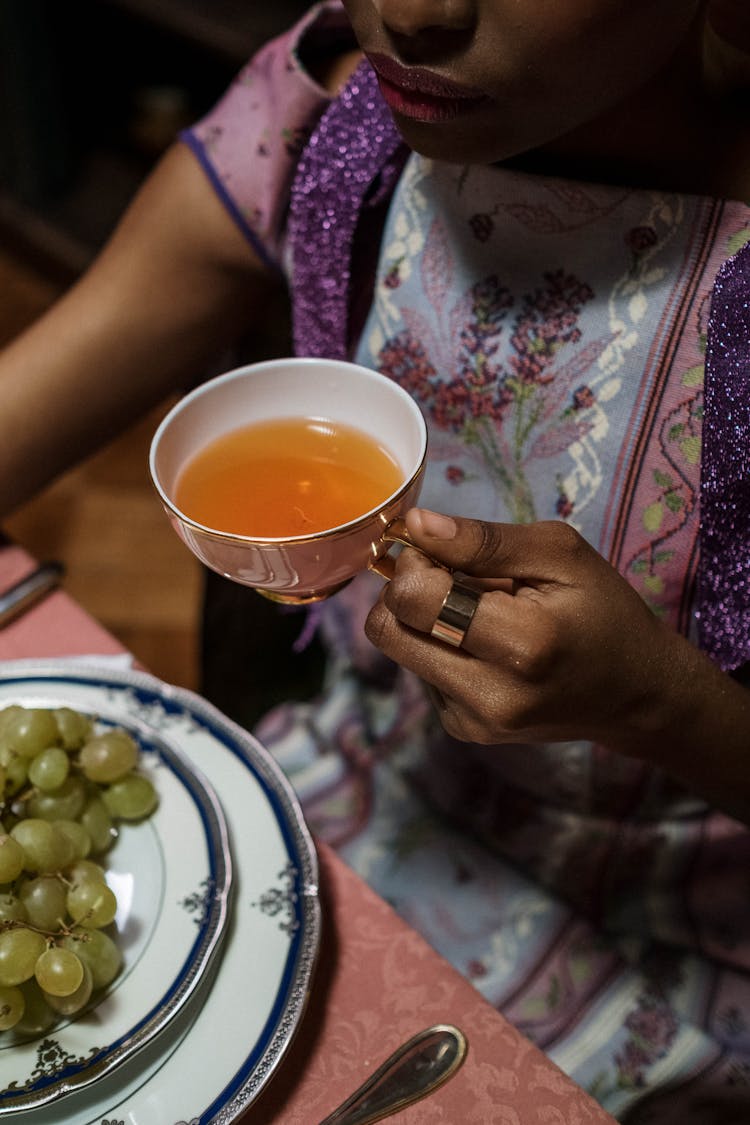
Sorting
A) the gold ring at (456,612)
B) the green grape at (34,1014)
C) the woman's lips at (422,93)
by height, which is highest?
the woman's lips at (422,93)

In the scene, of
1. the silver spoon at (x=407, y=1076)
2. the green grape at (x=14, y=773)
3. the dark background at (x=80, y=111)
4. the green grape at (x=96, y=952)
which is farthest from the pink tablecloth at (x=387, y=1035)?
the dark background at (x=80, y=111)

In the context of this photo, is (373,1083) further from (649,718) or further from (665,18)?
(665,18)

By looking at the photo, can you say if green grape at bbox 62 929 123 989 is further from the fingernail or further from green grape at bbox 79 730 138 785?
the fingernail

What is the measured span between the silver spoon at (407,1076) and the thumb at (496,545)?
28 centimetres

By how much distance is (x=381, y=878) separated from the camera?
0.97 metres

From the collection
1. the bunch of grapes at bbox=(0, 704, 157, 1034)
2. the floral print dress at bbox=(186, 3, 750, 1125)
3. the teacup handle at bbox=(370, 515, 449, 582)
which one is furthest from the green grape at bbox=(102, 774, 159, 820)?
the floral print dress at bbox=(186, 3, 750, 1125)

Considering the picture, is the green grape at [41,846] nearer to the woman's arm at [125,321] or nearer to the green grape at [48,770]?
the green grape at [48,770]

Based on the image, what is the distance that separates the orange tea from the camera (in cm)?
62

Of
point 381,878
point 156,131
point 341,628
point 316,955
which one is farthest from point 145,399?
point 156,131

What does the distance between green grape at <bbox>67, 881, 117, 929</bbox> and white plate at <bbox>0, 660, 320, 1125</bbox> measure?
7 centimetres

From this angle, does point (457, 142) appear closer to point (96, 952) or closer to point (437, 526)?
point (437, 526)

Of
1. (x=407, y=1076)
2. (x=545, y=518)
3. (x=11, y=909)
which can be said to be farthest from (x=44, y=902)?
(x=545, y=518)

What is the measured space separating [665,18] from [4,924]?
→ 2.12 ft

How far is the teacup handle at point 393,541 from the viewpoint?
55cm
